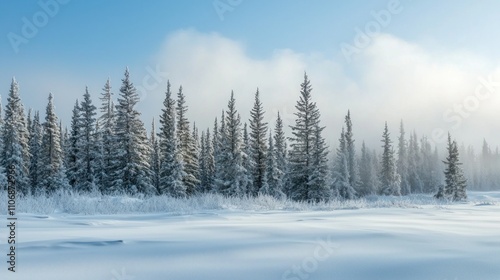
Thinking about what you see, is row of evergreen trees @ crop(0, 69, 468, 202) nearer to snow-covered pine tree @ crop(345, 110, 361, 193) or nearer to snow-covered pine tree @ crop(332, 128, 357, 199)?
snow-covered pine tree @ crop(332, 128, 357, 199)

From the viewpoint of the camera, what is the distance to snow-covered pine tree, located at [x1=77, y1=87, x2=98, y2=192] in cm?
4103

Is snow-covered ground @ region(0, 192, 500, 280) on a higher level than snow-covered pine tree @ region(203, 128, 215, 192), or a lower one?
lower

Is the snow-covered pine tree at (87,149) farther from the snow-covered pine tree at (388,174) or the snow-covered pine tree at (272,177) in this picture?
the snow-covered pine tree at (388,174)

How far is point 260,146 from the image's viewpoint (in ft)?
140

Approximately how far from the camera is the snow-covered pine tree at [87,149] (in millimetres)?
41031

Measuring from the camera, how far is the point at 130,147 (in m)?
36.6

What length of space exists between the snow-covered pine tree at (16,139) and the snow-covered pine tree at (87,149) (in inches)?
222

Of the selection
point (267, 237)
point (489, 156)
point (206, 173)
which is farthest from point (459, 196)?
point (489, 156)

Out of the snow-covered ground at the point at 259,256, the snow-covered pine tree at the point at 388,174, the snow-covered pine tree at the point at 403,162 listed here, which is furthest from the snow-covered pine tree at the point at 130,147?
the snow-covered pine tree at the point at 403,162

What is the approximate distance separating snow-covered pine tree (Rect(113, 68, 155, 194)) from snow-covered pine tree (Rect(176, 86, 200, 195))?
4720mm

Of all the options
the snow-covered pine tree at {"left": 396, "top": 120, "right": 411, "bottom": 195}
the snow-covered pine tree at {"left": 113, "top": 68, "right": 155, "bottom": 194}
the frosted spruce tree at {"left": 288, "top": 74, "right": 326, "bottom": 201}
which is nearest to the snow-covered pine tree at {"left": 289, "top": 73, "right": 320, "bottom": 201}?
the frosted spruce tree at {"left": 288, "top": 74, "right": 326, "bottom": 201}

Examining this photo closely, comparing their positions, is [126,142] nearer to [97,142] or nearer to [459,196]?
[97,142]

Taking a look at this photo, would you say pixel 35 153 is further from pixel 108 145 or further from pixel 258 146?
pixel 258 146

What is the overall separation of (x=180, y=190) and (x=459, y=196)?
31.3m
